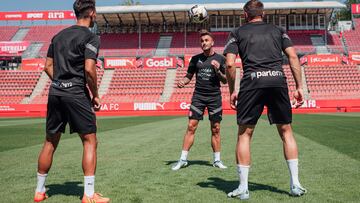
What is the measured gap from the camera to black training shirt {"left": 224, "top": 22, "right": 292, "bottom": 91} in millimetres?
4523

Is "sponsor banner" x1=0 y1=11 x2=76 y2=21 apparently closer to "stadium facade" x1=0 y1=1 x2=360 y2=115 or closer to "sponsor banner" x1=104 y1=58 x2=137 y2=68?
"stadium facade" x1=0 y1=1 x2=360 y2=115

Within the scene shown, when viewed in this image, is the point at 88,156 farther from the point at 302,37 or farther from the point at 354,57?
the point at 302,37

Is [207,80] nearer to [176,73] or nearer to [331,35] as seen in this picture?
[176,73]

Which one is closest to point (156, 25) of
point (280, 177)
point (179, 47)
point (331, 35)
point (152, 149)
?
point (179, 47)

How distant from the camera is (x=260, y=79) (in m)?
4.50

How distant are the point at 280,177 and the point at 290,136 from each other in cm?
106

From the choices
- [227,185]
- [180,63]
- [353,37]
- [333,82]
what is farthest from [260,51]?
[353,37]

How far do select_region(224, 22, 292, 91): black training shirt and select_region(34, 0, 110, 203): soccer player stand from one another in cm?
166

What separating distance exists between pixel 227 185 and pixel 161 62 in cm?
3814

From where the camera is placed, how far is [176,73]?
42.5 m

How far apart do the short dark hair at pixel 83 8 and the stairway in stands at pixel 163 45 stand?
140 ft

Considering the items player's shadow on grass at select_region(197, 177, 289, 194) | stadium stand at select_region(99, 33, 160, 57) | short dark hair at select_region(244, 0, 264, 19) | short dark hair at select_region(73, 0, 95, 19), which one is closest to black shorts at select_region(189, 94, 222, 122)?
player's shadow on grass at select_region(197, 177, 289, 194)

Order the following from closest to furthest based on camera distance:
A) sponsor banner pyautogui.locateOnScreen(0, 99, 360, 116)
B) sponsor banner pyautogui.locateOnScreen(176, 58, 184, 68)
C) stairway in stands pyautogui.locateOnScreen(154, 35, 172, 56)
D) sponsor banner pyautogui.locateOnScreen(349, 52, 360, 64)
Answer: sponsor banner pyautogui.locateOnScreen(0, 99, 360, 116) < sponsor banner pyautogui.locateOnScreen(349, 52, 360, 64) < sponsor banner pyautogui.locateOnScreen(176, 58, 184, 68) < stairway in stands pyautogui.locateOnScreen(154, 35, 172, 56)

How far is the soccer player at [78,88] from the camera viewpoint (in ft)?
13.9
